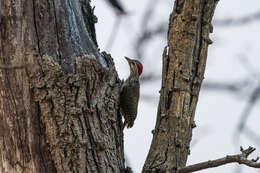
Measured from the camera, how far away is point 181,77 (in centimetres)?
308

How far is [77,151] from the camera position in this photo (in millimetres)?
2639

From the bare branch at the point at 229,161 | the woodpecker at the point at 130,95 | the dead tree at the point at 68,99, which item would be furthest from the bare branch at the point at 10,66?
the bare branch at the point at 229,161

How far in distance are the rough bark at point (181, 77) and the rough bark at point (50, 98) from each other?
0.40m

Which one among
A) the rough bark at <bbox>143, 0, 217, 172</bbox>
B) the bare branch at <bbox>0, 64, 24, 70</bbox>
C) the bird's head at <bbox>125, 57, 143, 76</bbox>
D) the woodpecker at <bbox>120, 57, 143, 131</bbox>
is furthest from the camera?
the bird's head at <bbox>125, 57, 143, 76</bbox>

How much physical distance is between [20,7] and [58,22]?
0.26 metres

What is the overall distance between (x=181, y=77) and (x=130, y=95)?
0.86 m

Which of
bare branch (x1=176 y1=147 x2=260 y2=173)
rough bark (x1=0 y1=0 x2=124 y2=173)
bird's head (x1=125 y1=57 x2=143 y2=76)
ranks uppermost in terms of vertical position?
bird's head (x1=125 y1=57 x2=143 y2=76)

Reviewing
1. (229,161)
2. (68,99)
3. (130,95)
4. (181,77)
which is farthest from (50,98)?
(130,95)

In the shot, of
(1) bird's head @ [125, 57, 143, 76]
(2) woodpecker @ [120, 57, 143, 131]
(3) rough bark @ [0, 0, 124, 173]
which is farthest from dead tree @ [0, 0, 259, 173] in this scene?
(1) bird's head @ [125, 57, 143, 76]

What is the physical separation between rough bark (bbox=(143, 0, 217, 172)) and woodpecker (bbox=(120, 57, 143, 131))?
0.35m

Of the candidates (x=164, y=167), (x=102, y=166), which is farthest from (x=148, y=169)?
(x=102, y=166)

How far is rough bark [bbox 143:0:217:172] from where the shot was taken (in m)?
2.99

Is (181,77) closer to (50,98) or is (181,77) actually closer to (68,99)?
(68,99)

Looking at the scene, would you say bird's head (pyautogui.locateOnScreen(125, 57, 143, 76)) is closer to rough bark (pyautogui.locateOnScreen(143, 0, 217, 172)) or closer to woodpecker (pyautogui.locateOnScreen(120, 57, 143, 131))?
woodpecker (pyautogui.locateOnScreen(120, 57, 143, 131))
